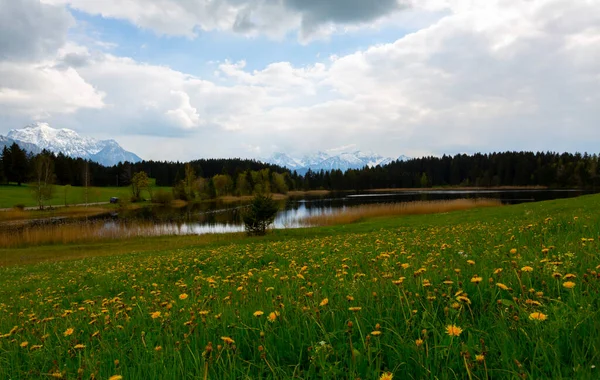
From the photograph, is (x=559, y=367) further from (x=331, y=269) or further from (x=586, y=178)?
(x=586, y=178)

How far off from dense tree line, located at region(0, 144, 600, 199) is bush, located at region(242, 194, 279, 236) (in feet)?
186

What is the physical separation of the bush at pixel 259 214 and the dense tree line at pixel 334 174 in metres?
56.8

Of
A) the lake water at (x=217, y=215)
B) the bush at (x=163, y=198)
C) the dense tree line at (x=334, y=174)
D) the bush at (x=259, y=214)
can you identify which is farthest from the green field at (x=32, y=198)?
the bush at (x=259, y=214)

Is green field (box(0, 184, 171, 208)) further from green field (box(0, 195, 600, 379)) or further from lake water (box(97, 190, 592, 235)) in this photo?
green field (box(0, 195, 600, 379))

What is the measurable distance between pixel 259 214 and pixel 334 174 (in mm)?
151343

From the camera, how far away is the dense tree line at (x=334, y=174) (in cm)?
10131

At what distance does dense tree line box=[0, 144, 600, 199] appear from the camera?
10131 centimetres

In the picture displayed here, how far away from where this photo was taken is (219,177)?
11344cm

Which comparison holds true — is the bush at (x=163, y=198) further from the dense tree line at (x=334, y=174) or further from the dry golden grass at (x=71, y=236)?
the dry golden grass at (x=71, y=236)

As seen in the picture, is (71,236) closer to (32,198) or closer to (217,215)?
(217,215)

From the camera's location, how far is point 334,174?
177500 mm

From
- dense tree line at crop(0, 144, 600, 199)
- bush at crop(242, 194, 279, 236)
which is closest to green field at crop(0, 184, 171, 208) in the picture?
dense tree line at crop(0, 144, 600, 199)

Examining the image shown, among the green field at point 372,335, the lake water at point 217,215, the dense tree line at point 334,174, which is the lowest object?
the lake water at point 217,215

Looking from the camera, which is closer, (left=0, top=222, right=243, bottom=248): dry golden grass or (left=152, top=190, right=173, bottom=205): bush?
(left=0, top=222, right=243, bottom=248): dry golden grass
